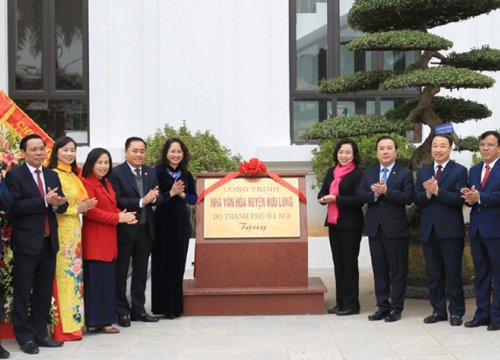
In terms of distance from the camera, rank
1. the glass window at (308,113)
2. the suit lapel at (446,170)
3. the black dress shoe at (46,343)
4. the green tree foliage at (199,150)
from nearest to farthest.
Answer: the black dress shoe at (46,343), the suit lapel at (446,170), the green tree foliage at (199,150), the glass window at (308,113)

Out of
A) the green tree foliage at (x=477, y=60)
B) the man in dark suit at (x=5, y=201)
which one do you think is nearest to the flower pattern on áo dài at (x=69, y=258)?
the man in dark suit at (x=5, y=201)

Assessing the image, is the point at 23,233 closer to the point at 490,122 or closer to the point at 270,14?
the point at 270,14

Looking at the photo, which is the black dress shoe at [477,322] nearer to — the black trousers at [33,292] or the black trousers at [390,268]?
the black trousers at [390,268]

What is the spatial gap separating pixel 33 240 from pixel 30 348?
3.06ft

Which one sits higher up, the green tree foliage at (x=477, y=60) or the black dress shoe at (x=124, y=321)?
the green tree foliage at (x=477, y=60)

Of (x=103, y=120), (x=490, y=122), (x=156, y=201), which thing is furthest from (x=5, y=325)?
(x=490, y=122)

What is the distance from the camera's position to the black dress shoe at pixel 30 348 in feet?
23.8

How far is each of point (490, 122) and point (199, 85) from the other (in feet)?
16.2

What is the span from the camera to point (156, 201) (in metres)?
8.58

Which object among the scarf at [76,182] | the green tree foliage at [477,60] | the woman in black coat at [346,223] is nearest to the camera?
the scarf at [76,182]

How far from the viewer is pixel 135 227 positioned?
27.8 feet

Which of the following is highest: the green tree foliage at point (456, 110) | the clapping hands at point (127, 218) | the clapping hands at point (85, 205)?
the green tree foliage at point (456, 110)

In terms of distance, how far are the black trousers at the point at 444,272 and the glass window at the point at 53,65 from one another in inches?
299

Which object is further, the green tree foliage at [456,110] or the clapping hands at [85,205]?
the green tree foliage at [456,110]
